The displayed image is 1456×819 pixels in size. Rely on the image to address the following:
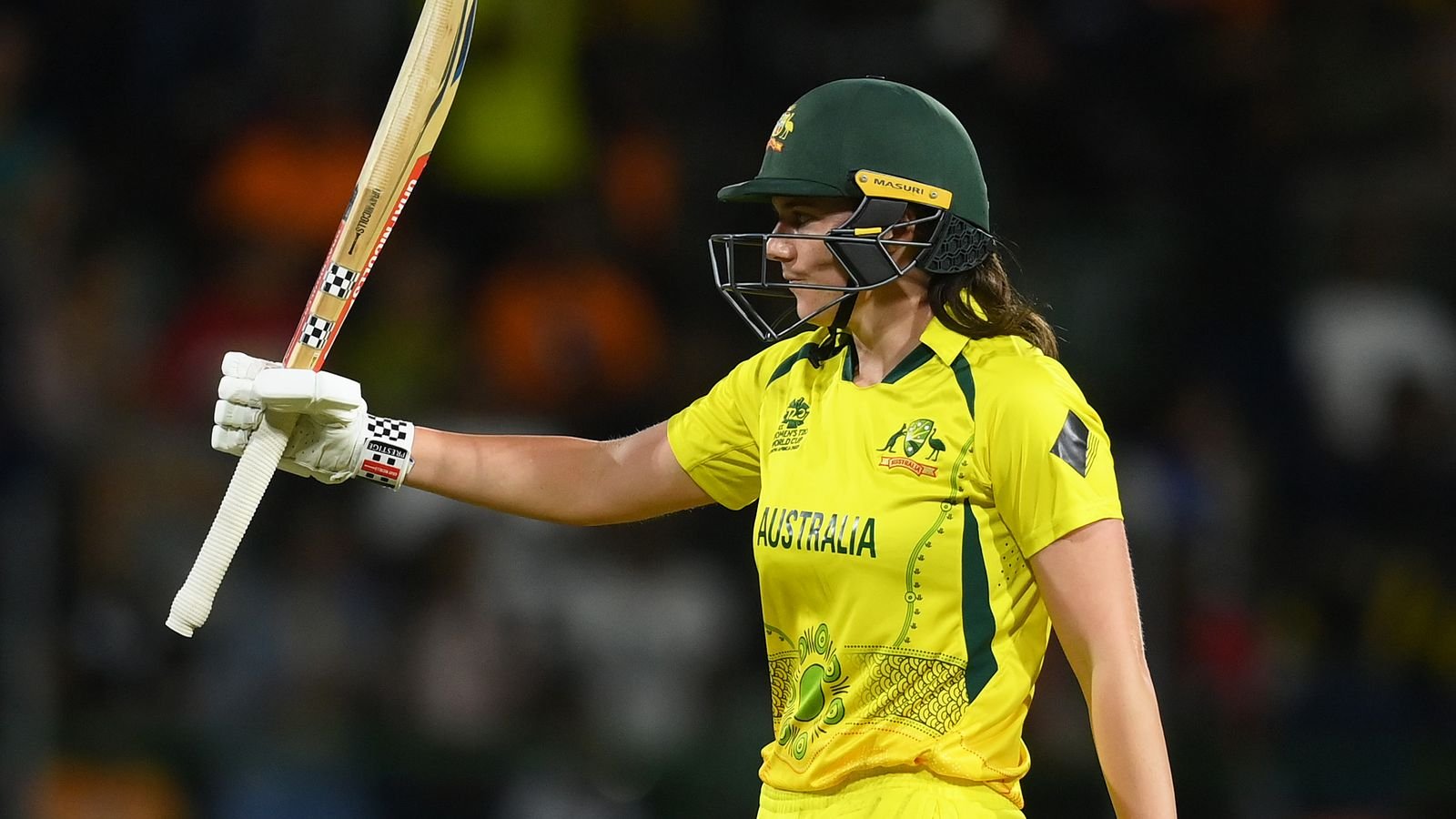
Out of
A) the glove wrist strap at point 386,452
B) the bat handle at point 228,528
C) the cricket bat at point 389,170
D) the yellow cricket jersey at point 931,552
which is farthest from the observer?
the glove wrist strap at point 386,452

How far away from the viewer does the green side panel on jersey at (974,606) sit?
3.34 m

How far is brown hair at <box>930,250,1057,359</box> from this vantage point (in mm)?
3533

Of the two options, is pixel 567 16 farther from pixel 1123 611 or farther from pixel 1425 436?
pixel 1123 611

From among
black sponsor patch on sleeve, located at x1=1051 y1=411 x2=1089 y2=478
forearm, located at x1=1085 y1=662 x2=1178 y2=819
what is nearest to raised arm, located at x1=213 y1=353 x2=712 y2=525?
black sponsor patch on sleeve, located at x1=1051 y1=411 x2=1089 y2=478

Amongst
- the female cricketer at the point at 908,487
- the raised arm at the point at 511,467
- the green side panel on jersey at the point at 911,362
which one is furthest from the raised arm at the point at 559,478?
the green side panel on jersey at the point at 911,362

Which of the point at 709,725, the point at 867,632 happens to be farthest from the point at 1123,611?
the point at 709,725

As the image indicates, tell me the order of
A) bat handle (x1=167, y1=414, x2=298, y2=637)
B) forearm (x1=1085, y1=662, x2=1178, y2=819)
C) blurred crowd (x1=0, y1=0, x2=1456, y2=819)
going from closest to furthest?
1. forearm (x1=1085, y1=662, x2=1178, y2=819)
2. bat handle (x1=167, y1=414, x2=298, y2=637)
3. blurred crowd (x1=0, y1=0, x2=1456, y2=819)

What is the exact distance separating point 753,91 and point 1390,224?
3071 mm

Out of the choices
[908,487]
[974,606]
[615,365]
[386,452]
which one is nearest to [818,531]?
[908,487]

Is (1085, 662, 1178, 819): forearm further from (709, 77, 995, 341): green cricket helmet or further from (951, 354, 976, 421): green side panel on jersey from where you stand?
(709, 77, 995, 341): green cricket helmet

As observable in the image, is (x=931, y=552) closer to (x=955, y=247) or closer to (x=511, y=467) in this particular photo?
(x=955, y=247)

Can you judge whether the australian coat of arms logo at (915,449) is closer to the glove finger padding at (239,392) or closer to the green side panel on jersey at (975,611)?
the green side panel on jersey at (975,611)

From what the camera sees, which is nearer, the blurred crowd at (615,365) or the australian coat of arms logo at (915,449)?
the australian coat of arms logo at (915,449)

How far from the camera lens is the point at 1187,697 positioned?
7.16m
